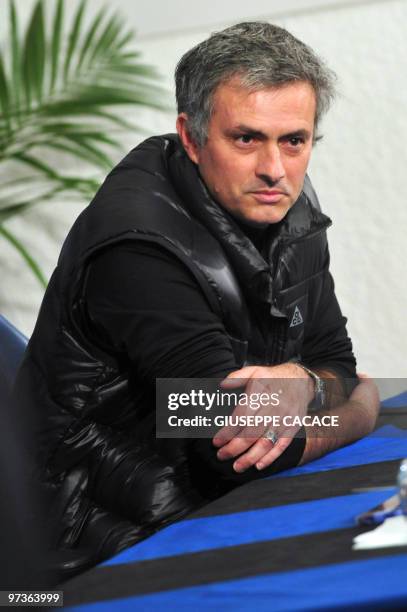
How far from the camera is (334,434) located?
1.52 meters

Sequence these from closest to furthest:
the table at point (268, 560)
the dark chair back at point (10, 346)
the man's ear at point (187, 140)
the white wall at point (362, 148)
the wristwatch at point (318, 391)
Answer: the table at point (268, 560), the wristwatch at point (318, 391), the man's ear at point (187, 140), the dark chair back at point (10, 346), the white wall at point (362, 148)

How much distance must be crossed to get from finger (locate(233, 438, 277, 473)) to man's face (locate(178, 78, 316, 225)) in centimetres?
44

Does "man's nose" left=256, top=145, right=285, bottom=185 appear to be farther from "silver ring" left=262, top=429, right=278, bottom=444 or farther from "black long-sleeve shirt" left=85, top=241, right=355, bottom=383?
"silver ring" left=262, top=429, right=278, bottom=444

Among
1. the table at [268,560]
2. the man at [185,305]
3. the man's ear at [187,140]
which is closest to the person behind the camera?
the table at [268,560]

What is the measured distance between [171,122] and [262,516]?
2550mm

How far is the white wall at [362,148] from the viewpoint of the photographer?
333 centimetres

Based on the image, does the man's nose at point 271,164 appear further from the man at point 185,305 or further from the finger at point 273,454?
the finger at point 273,454

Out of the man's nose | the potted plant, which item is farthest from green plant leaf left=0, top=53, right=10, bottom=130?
the man's nose

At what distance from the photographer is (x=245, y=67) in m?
1.64

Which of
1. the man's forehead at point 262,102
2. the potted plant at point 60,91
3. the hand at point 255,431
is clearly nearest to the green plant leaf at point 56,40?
the potted plant at point 60,91

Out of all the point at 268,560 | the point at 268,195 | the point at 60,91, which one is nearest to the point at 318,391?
the point at 268,195

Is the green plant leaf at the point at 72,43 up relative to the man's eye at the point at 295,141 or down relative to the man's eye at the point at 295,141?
down

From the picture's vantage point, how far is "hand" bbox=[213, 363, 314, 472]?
139cm

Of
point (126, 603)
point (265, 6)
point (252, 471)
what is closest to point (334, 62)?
point (265, 6)
